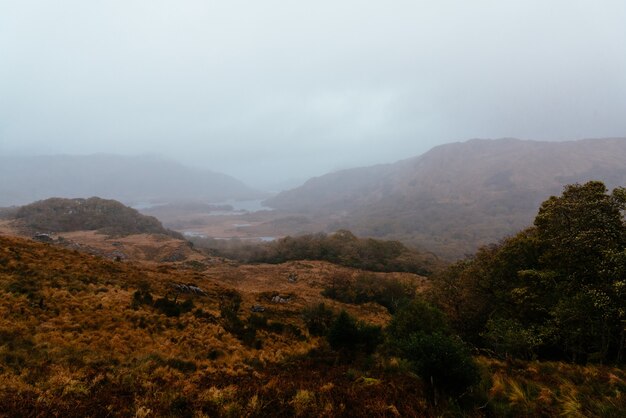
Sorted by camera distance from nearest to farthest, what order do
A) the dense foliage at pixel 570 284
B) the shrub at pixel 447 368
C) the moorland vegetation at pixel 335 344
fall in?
the moorland vegetation at pixel 335 344, the shrub at pixel 447 368, the dense foliage at pixel 570 284

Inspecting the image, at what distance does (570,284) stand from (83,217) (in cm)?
19303

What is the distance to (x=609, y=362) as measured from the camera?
63.8 ft

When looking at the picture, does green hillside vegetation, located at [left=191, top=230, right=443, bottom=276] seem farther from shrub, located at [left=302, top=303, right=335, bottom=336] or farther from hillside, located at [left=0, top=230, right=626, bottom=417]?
hillside, located at [left=0, top=230, right=626, bottom=417]

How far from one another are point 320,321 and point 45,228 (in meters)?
160

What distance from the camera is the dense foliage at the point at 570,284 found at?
18.6m

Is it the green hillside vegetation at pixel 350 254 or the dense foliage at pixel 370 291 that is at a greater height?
the dense foliage at pixel 370 291

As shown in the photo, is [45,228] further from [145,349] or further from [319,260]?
[145,349]

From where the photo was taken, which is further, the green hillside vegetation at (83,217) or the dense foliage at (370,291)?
the green hillside vegetation at (83,217)

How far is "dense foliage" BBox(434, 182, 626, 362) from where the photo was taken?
1862 centimetres

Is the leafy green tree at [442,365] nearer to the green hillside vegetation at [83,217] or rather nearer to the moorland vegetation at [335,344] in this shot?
the moorland vegetation at [335,344]

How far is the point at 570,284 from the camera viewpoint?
20656 mm

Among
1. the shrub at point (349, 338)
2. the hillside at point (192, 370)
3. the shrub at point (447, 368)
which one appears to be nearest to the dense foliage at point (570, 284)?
the hillside at point (192, 370)

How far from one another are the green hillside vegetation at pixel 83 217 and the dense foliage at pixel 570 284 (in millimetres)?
151178


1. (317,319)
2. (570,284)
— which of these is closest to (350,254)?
(317,319)
